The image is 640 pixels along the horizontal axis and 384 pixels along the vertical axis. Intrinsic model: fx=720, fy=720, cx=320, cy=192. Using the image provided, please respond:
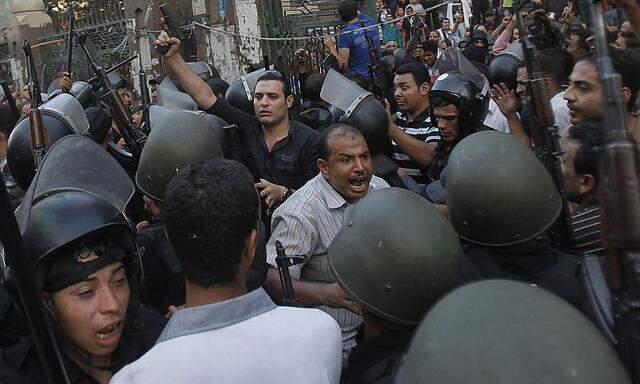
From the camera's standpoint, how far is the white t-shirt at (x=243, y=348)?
162 centimetres

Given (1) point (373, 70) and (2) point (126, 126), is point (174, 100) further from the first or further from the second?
(1) point (373, 70)

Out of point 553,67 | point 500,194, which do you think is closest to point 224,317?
point 500,194

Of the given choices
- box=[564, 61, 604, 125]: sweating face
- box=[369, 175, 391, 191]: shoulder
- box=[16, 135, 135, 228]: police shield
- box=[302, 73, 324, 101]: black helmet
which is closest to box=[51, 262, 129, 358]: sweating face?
box=[16, 135, 135, 228]: police shield

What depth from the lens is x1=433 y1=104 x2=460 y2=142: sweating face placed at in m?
4.37

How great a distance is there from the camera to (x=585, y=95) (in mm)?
3951

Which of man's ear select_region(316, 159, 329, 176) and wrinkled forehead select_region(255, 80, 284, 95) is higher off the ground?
wrinkled forehead select_region(255, 80, 284, 95)

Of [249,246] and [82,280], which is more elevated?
[249,246]

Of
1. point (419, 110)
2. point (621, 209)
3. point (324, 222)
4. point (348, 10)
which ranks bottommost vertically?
point (324, 222)

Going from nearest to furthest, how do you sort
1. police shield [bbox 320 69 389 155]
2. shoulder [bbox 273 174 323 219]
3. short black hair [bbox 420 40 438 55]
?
shoulder [bbox 273 174 323 219] < police shield [bbox 320 69 389 155] < short black hair [bbox 420 40 438 55]

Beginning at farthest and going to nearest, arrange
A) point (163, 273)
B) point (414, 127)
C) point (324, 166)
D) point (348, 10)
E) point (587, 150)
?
point (348, 10) < point (414, 127) < point (324, 166) < point (163, 273) < point (587, 150)

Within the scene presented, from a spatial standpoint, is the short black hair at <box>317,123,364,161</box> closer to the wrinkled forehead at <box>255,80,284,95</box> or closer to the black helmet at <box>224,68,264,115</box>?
the wrinkled forehead at <box>255,80,284,95</box>

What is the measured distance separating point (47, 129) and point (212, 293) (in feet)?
9.78

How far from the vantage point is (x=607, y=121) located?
145cm

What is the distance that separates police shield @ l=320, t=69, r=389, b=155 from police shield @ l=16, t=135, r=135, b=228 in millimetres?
2119
